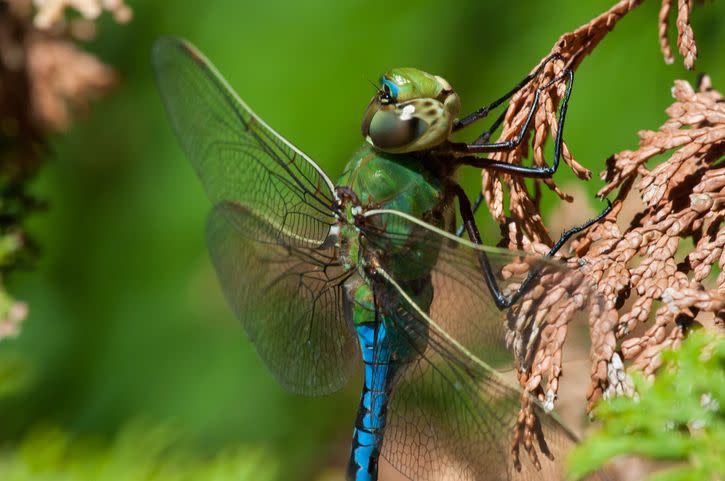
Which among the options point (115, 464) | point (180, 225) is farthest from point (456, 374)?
point (180, 225)

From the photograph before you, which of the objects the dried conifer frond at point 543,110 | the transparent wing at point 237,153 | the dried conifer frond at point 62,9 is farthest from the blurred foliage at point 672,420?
the dried conifer frond at point 62,9

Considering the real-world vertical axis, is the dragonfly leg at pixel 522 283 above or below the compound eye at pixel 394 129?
below

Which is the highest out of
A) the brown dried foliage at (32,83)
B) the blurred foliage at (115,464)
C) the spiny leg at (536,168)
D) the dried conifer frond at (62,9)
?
the brown dried foliage at (32,83)

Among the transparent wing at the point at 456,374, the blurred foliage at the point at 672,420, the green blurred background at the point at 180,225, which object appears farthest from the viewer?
the green blurred background at the point at 180,225

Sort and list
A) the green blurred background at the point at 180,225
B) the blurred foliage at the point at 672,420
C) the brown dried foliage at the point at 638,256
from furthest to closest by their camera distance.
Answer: the green blurred background at the point at 180,225 < the brown dried foliage at the point at 638,256 < the blurred foliage at the point at 672,420

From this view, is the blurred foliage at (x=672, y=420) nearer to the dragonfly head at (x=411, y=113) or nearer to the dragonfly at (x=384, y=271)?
the dragonfly at (x=384, y=271)

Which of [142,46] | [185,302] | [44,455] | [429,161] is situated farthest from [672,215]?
[142,46]
